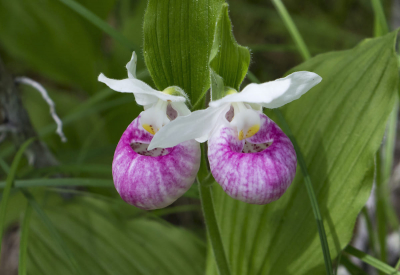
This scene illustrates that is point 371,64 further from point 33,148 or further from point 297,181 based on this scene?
point 33,148

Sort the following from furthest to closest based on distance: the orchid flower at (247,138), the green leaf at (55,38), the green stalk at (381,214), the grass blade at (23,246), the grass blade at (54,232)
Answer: the green leaf at (55,38) < the green stalk at (381,214) < the grass blade at (54,232) < the grass blade at (23,246) < the orchid flower at (247,138)

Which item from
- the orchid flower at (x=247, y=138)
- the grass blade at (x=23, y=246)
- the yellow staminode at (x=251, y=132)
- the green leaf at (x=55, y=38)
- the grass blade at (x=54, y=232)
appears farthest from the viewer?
the green leaf at (x=55, y=38)

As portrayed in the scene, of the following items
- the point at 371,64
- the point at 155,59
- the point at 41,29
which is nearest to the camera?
the point at 155,59

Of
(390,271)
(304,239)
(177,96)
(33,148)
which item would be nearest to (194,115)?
(177,96)

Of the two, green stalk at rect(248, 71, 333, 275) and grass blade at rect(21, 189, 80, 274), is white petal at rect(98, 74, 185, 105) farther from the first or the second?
grass blade at rect(21, 189, 80, 274)

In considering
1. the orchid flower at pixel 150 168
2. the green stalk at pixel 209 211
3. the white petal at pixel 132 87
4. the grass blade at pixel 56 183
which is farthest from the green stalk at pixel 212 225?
the grass blade at pixel 56 183

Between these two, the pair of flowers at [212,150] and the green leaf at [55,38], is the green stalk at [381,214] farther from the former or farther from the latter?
the green leaf at [55,38]
